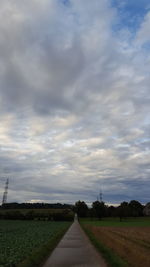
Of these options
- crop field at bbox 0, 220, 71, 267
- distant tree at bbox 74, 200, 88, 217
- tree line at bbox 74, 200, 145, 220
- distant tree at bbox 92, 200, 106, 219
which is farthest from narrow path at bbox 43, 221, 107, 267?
distant tree at bbox 74, 200, 88, 217

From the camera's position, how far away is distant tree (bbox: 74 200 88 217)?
567 feet

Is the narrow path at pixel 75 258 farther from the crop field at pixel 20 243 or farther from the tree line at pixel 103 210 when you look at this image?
the tree line at pixel 103 210

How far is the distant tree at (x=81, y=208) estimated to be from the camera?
567 ft

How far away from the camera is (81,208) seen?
176 metres

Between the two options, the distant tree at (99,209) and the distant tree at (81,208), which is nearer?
the distant tree at (99,209)

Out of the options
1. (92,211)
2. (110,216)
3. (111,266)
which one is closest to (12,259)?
(111,266)

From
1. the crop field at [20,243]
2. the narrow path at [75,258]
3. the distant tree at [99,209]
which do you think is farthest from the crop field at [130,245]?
the distant tree at [99,209]

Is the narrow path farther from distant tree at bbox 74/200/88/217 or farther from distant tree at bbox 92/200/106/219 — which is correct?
distant tree at bbox 74/200/88/217

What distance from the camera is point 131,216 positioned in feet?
496

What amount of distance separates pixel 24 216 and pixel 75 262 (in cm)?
12545

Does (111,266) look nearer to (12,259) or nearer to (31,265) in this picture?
(31,265)

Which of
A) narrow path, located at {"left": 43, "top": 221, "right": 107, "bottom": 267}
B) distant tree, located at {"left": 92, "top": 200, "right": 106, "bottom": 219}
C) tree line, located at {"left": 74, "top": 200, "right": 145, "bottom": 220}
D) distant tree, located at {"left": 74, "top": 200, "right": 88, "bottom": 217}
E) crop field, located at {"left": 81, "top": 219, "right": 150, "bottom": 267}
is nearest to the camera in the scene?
narrow path, located at {"left": 43, "top": 221, "right": 107, "bottom": 267}

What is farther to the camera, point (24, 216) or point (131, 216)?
point (131, 216)

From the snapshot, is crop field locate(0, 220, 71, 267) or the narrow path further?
crop field locate(0, 220, 71, 267)
